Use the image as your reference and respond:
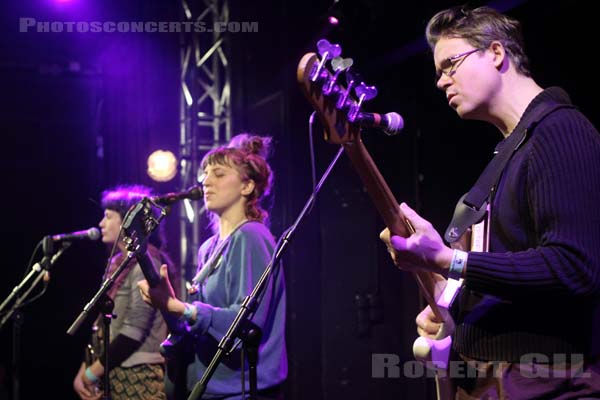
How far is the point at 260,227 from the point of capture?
3.70m

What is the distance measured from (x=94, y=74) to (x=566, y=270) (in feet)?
22.5

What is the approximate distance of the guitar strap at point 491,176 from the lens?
2027mm

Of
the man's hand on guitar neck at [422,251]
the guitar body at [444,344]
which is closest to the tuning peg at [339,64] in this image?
the man's hand on guitar neck at [422,251]

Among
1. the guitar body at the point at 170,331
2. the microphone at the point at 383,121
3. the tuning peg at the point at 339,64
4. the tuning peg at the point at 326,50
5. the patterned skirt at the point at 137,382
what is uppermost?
the tuning peg at the point at 326,50

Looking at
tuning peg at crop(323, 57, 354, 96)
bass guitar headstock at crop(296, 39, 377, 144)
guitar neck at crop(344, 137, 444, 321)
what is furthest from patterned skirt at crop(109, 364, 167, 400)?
tuning peg at crop(323, 57, 354, 96)

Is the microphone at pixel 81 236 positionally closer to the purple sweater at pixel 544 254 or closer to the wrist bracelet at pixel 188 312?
the wrist bracelet at pixel 188 312

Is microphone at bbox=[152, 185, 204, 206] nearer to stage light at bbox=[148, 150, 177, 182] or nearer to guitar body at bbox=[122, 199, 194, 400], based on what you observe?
guitar body at bbox=[122, 199, 194, 400]

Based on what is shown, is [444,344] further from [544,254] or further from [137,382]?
[137,382]

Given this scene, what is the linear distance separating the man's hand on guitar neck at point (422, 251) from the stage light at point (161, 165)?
4510 millimetres

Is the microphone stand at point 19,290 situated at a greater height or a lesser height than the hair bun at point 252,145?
lesser

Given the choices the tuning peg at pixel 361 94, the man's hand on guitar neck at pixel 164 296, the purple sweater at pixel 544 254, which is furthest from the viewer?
the man's hand on guitar neck at pixel 164 296

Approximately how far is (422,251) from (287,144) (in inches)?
152

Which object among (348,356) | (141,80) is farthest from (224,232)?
(141,80)

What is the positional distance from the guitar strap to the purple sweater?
0.03 m
